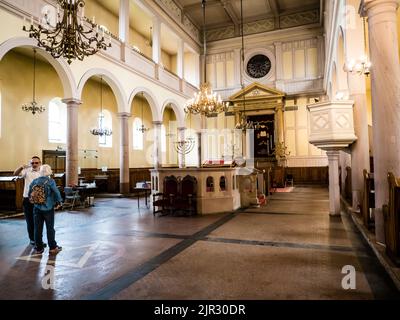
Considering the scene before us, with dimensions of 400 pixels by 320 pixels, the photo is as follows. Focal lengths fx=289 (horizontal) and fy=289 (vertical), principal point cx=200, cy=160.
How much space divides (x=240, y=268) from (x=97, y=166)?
12889mm

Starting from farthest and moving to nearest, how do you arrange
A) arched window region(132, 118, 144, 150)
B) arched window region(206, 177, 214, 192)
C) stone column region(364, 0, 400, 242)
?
arched window region(132, 118, 144, 150), arched window region(206, 177, 214, 192), stone column region(364, 0, 400, 242)

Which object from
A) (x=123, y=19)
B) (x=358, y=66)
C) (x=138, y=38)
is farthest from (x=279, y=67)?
(x=358, y=66)

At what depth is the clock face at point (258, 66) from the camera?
1805cm

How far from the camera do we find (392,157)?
11.7 ft

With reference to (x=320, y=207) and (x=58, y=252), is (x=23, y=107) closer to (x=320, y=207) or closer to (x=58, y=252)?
(x=58, y=252)

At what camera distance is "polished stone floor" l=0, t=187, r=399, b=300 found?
9.04 feet

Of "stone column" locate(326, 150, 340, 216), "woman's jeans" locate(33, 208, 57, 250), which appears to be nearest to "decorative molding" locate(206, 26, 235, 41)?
"stone column" locate(326, 150, 340, 216)

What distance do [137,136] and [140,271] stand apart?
14.9m

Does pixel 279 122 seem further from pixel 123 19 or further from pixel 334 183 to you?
pixel 334 183

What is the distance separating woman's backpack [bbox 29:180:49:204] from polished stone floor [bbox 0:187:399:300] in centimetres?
77

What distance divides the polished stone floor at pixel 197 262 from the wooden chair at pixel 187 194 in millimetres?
980

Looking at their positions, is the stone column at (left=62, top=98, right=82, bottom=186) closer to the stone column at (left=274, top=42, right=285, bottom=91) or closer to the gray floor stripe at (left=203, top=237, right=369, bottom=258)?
the gray floor stripe at (left=203, top=237, right=369, bottom=258)

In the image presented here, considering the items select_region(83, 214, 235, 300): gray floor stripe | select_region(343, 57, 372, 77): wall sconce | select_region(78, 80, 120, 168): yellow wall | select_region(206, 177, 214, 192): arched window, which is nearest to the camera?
select_region(83, 214, 235, 300): gray floor stripe
